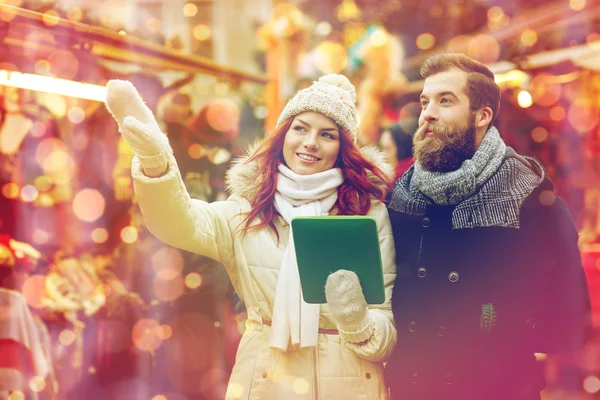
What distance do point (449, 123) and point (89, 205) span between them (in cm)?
273

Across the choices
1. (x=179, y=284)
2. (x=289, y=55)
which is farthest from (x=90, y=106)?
(x=289, y=55)

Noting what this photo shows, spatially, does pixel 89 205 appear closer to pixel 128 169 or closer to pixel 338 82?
pixel 128 169

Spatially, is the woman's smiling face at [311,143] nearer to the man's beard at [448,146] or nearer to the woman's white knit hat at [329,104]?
the woman's white knit hat at [329,104]

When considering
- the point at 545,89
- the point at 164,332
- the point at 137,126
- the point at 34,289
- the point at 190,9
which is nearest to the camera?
the point at 137,126

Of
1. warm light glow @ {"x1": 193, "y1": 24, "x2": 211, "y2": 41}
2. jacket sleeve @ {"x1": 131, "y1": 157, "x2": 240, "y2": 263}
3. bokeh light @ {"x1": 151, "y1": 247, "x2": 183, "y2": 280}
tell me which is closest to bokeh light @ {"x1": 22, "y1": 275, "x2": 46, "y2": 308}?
bokeh light @ {"x1": 151, "y1": 247, "x2": 183, "y2": 280}

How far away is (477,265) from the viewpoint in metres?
2.17

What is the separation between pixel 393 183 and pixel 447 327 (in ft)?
2.00

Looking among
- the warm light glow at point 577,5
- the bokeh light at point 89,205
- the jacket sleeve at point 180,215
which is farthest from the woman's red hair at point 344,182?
the warm light glow at point 577,5

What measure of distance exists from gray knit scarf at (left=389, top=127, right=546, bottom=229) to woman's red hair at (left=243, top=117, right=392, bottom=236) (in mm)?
211

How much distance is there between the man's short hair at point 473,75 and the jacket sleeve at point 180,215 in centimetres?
93

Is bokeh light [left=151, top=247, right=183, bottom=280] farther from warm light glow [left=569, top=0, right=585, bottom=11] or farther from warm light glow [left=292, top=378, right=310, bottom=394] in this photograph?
warm light glow [left=569, top=0, right=585, bottom=11]

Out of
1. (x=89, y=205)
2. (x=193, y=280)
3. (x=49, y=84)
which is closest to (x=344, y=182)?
(x=193, y=280)

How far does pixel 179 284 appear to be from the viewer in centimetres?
364

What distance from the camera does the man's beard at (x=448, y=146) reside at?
222 centimetres
